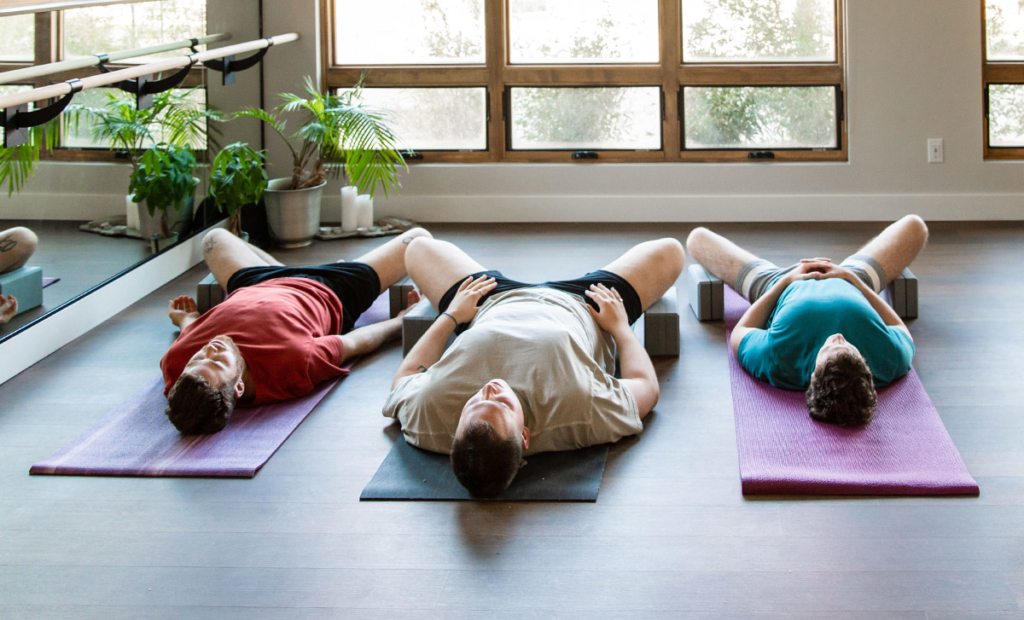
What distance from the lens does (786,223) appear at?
17.9ft

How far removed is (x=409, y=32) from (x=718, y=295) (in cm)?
296

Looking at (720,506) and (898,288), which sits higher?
(898,288)

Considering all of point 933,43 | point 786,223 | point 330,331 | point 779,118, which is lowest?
point 330,331

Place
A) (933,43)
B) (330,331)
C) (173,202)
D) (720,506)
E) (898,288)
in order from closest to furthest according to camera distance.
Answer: (720,506) < (330,331) < (898,288) < (173,202) < (933,43)

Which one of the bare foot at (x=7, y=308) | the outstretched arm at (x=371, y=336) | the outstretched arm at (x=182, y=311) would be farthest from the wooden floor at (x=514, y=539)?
the outstretched arm at (x=182, y=311)

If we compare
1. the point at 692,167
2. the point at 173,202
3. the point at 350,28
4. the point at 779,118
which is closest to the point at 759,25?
the point at 779,118

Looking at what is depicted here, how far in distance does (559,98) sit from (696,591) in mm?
4238

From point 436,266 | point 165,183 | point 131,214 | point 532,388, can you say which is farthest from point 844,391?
point 165,183

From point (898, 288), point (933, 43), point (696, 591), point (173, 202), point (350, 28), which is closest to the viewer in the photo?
point (696, 591)

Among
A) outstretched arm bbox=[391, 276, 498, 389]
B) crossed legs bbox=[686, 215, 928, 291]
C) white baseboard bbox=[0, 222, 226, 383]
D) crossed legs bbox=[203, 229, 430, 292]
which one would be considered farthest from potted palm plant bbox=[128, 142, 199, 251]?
crossed legs bbox=[686, 215, 928, 291]

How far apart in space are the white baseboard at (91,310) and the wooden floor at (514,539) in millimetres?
327

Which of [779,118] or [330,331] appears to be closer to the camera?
[330,331]

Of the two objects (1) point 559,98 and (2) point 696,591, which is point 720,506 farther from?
(1) point 559,98

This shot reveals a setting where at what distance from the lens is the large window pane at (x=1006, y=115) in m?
5.49
